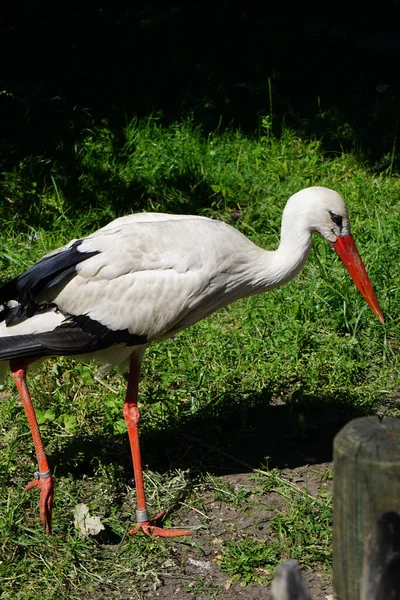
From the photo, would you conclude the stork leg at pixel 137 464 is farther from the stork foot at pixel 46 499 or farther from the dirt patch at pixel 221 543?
the stork foot at pixel 46 499

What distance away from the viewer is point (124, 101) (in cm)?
740

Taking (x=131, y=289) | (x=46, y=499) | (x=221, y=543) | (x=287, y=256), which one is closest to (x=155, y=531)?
(x=221, y=543)

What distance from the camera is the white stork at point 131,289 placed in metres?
3.78

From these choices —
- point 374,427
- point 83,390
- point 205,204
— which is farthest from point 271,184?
point 374,427

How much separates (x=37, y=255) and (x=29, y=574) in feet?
8.63

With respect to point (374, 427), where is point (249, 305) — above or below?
below

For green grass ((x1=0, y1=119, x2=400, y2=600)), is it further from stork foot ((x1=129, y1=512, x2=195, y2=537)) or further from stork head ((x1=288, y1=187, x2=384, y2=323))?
stork head ((x1=288, y1=187, x2=384, y2=323))

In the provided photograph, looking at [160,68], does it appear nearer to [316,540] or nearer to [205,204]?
[205,204]

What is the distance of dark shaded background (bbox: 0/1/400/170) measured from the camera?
23.5ft

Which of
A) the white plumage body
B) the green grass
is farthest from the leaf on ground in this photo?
the white plumage body

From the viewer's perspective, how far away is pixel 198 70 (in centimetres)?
808

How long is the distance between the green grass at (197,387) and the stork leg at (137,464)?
55 millimetres

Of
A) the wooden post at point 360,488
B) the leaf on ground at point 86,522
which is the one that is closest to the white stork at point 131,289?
the leaf on ground at point 86,522

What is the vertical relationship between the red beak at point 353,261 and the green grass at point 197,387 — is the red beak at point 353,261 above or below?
above
